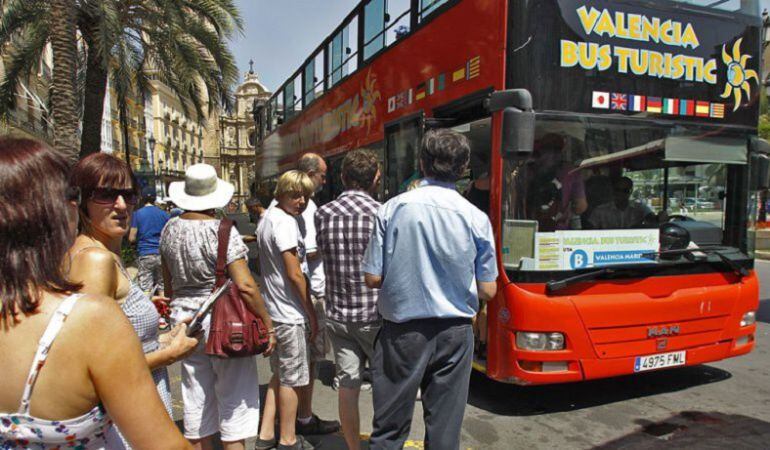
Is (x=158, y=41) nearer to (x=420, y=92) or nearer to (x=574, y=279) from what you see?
(x=420, y=92)

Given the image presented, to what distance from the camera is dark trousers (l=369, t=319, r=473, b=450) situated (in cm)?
251

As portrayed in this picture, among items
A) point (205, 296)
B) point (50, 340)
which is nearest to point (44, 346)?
point (50, 340)

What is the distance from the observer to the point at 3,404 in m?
1.18

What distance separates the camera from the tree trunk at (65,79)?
345 inches

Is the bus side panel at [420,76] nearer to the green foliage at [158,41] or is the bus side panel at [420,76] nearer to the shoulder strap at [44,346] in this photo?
the shoulder strap at [44,346]

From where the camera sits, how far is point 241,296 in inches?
111

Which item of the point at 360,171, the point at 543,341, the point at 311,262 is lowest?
the point at 543,341

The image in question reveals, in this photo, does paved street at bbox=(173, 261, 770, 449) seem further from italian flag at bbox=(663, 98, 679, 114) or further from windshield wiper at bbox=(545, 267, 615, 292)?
italian flag at bbox=(663, 98, 679, 114)

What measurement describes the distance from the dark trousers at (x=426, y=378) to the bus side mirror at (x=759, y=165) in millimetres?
3494

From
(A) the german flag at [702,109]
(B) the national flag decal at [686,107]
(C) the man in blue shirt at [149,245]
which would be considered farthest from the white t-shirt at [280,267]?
(C) the man in blue shirt at [149,245]

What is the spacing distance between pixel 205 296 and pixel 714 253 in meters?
3.98

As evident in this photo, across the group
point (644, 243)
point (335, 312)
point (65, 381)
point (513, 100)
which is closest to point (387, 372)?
point (335, 312)

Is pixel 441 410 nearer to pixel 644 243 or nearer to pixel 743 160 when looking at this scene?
pixel 644 243

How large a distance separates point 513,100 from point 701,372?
3586 millimetres
